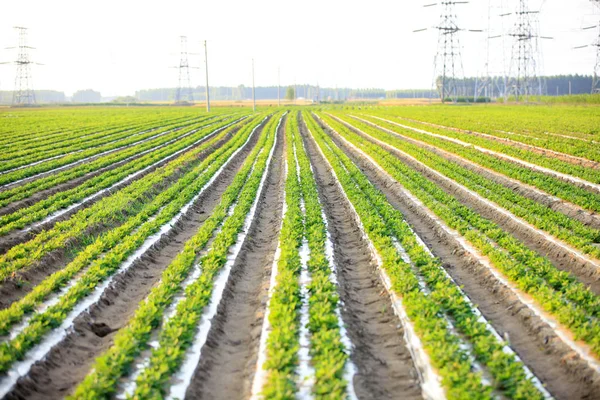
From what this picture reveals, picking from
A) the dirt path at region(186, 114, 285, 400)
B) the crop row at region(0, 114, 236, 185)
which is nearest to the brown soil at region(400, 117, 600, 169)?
the dirt path at region(186, 114, 285, 400)

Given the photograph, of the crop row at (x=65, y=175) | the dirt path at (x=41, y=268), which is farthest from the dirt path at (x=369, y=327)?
the crop row at (x=65, y=175)

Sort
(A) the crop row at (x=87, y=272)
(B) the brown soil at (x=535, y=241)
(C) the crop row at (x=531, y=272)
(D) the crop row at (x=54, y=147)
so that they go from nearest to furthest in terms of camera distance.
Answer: (A) the crop row at (x=87, y=272) < (C) the crop row at (x=531, y=272) < (B) the brown soil at (x=535, y=241) < (D) the crop row at (x=54, y=147)

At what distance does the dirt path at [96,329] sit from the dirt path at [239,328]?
135 centimetres

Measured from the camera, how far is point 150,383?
5191mm

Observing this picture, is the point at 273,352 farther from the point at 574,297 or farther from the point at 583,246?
the point at 583,246

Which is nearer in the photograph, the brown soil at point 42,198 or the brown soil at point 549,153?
the brown soil at point 42,198

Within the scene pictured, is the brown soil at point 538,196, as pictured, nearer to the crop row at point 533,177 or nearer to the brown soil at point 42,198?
the crop row at point 533,177

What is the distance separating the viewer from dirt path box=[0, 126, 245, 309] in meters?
7.86

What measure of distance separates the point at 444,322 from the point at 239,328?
108 inches

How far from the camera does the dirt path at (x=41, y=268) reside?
7.86 metres

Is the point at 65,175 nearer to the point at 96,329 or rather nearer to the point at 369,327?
the point at 96,329

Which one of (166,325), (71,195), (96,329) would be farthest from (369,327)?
(71,195)

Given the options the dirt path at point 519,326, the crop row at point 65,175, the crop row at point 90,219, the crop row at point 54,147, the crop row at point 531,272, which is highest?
the crop row at point 54,147

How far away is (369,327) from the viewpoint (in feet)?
22.8
